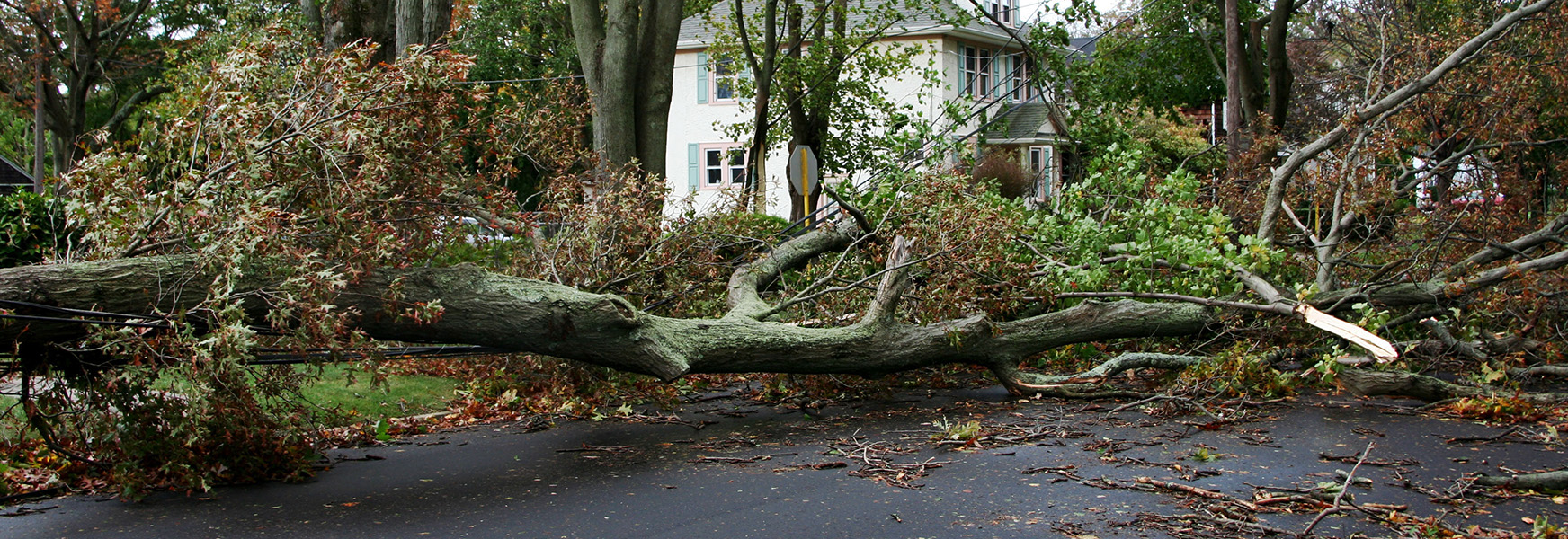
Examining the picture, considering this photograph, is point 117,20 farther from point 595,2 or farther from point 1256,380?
point 1256,380

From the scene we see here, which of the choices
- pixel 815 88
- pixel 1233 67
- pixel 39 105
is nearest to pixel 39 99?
pixel 39 105

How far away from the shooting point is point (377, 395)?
809 cm

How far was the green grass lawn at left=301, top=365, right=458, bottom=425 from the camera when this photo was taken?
7539 mm

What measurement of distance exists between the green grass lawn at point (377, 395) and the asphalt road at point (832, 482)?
30.7 inches

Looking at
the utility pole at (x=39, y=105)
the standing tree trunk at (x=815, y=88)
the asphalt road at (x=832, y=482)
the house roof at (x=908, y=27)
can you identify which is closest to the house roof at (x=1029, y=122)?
the house roof at (x=908, y=27)

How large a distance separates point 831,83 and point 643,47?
8938 millimetres

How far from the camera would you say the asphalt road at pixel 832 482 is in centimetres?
459

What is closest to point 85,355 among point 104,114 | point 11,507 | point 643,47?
point 11,507

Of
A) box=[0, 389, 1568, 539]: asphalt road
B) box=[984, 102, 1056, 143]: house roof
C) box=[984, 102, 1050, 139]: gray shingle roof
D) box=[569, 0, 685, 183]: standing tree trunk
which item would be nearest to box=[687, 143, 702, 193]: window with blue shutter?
box=[984, 102, 1056, 143]: house roof

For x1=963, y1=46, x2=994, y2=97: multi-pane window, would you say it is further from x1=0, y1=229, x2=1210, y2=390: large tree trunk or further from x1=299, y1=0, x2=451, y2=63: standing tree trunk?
x1=299, y1=0, x2=451, y2=63: standing tree trunk

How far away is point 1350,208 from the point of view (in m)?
9.23

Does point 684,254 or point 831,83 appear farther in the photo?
point 831,83

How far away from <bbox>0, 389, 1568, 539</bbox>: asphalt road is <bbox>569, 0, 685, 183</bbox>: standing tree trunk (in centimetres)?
421

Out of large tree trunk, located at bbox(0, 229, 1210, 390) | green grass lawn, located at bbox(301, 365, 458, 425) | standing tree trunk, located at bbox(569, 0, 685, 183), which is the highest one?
standing tree trunk, located at bbox(569, 0, 685, 183)
